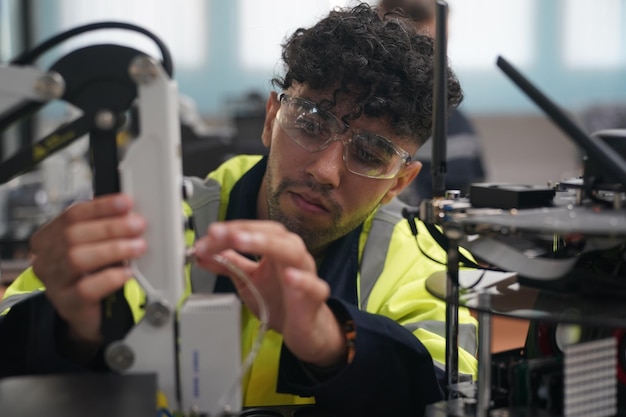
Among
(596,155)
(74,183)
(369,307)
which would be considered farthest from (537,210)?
(74,183)

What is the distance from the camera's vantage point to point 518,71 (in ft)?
3.09

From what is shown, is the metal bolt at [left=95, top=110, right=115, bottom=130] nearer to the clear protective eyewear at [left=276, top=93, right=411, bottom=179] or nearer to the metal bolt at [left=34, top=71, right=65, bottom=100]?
the metal bolt at [left=34, top=71, right=65, bottom=100]

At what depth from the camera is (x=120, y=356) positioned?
0.87 meters

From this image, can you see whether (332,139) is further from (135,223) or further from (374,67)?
(135,223)

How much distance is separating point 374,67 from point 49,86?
0.67 meters

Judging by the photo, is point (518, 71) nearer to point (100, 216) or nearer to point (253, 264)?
point (253, 264)

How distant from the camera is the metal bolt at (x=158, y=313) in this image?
0.85 m

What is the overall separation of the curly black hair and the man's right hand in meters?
0.60

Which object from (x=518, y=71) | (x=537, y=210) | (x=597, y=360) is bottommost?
(x=597, y=360)

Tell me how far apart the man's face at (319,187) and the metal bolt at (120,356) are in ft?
1.86

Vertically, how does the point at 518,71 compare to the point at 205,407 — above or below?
above

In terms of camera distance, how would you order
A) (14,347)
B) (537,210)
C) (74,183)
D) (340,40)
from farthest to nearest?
(74,183) → (340,40) → (14,347) → (537,210)

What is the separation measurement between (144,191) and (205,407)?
25cm

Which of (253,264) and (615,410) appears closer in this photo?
(615,410)
